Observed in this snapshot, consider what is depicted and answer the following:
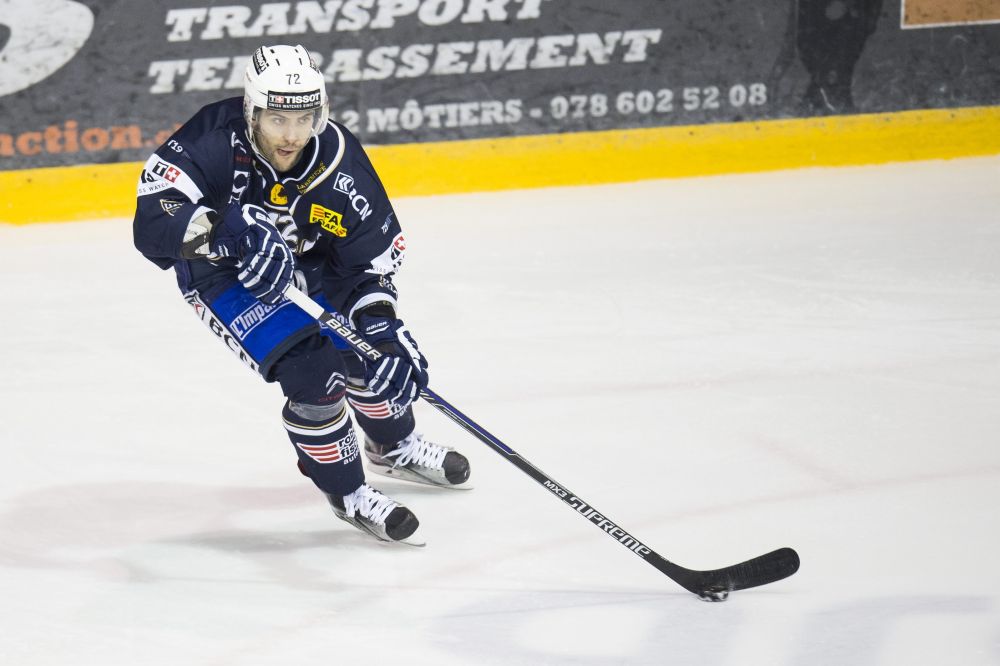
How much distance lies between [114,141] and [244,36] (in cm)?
69

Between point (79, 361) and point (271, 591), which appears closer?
point (271, 591)

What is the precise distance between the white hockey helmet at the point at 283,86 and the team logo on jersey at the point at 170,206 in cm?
19

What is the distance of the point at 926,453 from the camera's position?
114 inches

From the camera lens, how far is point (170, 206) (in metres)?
2.39

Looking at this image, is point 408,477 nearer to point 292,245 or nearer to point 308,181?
point 292,245

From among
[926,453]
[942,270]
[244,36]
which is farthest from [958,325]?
[244,36]

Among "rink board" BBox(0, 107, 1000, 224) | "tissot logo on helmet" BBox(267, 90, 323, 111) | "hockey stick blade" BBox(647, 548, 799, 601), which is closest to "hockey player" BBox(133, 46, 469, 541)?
"tissot logo on helmet" BBox(267, 90, 323, 111)

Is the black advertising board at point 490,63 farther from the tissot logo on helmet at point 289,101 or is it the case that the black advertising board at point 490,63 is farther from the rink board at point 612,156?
the tissot logo on helmet at point 289,101

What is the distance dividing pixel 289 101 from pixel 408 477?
3.03ft

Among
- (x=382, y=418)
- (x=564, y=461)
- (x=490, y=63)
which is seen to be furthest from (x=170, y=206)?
(x=490, y=63)

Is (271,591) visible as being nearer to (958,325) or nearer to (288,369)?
(288,369)

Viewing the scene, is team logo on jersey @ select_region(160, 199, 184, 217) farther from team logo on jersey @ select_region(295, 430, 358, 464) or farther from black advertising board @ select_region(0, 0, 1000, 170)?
black advertising board @ select_region(0, 0, 1000, 170)

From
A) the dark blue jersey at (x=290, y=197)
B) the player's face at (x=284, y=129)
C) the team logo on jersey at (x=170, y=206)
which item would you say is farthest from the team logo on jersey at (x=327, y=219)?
the team logo on jersey at (x=170, y=206)

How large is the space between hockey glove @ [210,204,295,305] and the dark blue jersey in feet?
0.22
